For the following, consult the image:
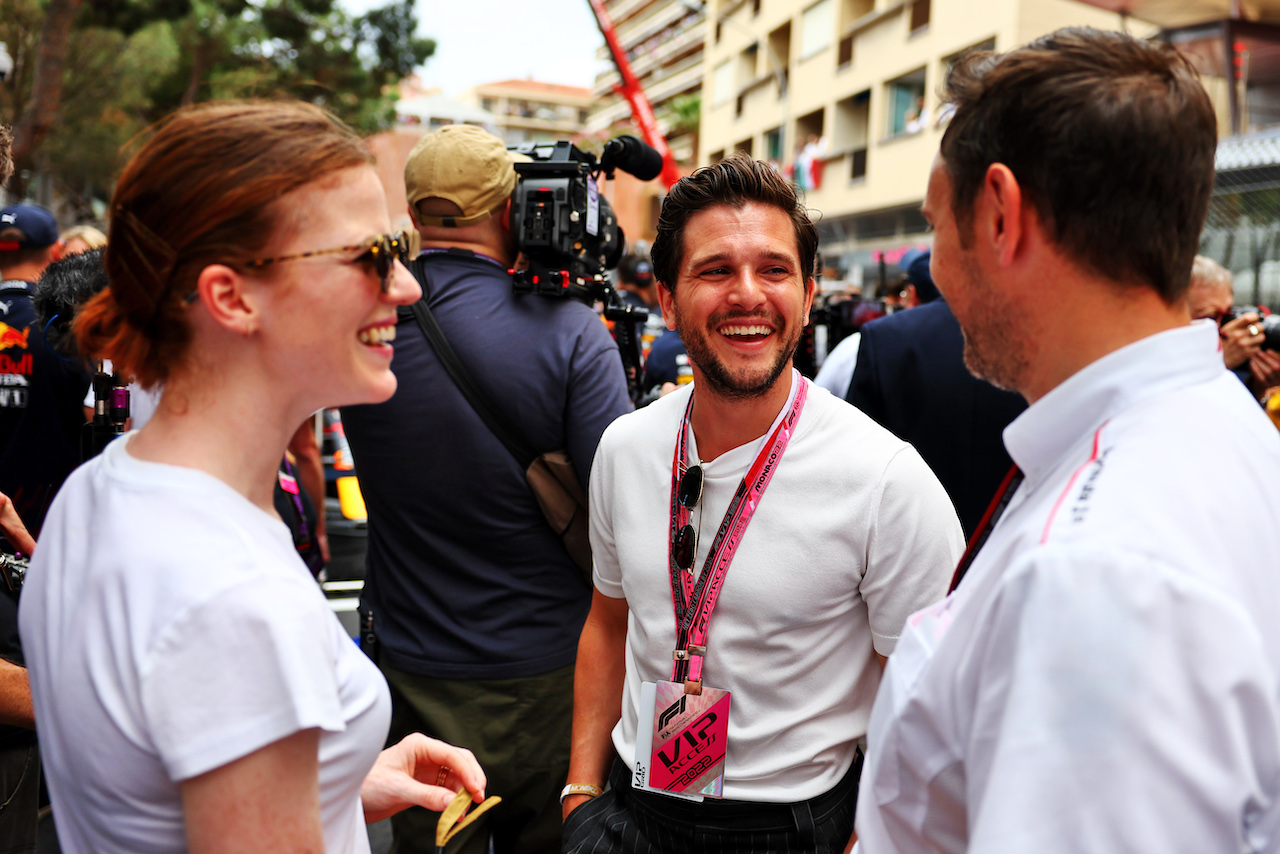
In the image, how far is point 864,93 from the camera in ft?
89.4

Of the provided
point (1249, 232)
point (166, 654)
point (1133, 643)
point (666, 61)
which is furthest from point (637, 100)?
point (1133, 643)

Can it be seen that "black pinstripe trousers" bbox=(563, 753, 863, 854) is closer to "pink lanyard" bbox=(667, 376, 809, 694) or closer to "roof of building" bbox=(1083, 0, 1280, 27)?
"pink lanyard" bbox=(667, 376, 809, 694)

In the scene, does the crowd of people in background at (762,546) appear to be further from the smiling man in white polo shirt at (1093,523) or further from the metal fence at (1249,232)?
the metal fence at (1249,232)

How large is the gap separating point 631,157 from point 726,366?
1.13 m

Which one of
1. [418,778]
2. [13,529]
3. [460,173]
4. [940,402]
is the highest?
[460,173]

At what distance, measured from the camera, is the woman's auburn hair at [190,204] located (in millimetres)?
1131

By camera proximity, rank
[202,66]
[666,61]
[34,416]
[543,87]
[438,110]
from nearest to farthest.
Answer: [34,416] → [202,66] → [438,110] → [666,61] → [543,87]

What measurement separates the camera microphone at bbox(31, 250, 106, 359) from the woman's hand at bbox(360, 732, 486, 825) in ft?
5.37

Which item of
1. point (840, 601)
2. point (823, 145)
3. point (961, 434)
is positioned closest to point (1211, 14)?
point (823, 145)

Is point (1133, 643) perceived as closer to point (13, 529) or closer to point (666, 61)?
point (13, 529)

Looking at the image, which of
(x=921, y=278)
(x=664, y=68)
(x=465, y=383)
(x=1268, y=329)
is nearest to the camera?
(x=465, y=383)

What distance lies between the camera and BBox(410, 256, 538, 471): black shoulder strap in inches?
95.0

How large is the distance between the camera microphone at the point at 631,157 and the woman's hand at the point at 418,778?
71.4 inches

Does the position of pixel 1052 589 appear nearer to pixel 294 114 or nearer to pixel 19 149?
pixel 294 114
